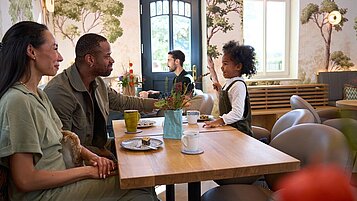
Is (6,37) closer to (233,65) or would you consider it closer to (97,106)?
(97,106)

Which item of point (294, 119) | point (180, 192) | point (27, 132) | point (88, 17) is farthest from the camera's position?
point (88, 17)

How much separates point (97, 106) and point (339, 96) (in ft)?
16.9

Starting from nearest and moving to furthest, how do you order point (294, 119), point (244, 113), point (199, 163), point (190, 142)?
1. point (199, 163)
2. point (190, 142)
3. point (294, 119)
4. point (244, 113)

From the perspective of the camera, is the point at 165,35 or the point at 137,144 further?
the point at 165,35

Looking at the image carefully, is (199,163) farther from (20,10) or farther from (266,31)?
(266,31)

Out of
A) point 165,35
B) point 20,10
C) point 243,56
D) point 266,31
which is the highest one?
point 266,31

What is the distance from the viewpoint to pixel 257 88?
5.43 meters

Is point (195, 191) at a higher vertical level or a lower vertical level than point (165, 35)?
lower

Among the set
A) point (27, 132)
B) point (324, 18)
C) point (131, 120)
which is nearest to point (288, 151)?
point (131, 120)

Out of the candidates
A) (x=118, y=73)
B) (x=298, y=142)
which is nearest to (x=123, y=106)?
(x=298, y=142)

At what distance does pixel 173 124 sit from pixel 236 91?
0.71m

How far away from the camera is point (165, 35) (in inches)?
209

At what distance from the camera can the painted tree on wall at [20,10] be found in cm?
239

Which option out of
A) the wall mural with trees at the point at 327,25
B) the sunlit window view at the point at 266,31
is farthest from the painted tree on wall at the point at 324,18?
the sunlit window view at the point at 266,31
